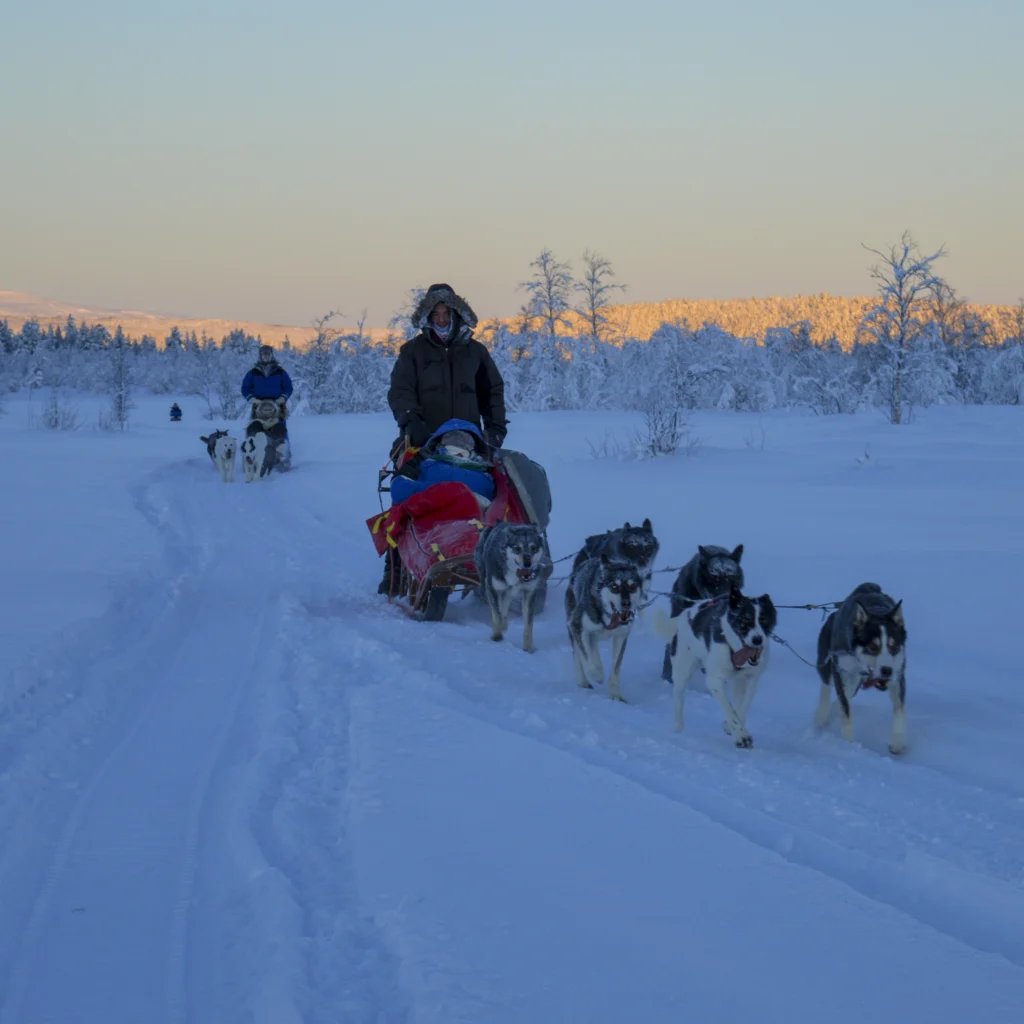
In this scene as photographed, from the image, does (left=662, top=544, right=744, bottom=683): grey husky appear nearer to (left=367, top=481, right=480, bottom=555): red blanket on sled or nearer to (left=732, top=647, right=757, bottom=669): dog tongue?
(left=732, top=647, right=757, bottom=669): dog tongue

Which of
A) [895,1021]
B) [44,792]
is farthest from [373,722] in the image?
[895,1021]

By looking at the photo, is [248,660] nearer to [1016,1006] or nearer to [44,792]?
[44,792]

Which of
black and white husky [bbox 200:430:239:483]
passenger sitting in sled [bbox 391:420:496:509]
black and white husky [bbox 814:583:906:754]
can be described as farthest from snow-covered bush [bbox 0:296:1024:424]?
black and white husky [bbox 814:583:906:754]

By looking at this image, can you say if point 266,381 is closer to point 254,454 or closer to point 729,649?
point 254,454

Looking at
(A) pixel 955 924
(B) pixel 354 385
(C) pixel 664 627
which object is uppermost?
(B) pixel 354 385

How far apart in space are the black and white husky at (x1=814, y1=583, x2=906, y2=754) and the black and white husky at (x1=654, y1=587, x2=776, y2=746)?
33cm

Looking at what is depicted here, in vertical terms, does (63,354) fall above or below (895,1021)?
above

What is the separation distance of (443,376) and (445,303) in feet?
1.97

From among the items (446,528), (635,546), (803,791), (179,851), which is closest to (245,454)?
(446,528)

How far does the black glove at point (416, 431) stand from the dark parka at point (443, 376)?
0.02 meters

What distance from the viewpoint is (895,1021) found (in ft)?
7.70

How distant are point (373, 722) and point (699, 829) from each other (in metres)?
1.73

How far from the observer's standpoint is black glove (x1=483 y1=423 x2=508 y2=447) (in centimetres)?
832

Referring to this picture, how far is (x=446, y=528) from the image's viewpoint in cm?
755
